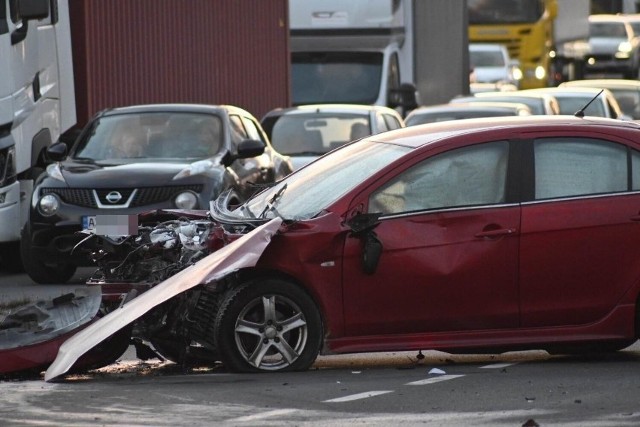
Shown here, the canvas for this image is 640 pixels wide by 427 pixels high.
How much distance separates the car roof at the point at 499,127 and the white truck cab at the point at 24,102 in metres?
6.53

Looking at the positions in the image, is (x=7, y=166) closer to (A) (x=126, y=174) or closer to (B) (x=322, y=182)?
(A) (x=126, y=174)

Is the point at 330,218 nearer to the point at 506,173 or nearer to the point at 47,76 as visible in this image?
the point at 506,173

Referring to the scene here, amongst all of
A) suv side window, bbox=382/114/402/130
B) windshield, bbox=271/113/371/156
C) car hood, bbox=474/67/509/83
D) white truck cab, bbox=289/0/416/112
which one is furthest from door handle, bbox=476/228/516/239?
car hood, bbox=474/67/509/83

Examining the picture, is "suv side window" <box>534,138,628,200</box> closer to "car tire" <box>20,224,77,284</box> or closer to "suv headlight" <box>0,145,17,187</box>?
"car tire" <box>20,224,77,284</box>

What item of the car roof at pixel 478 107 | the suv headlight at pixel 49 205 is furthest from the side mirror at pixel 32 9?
the car roof at pixel 478 107

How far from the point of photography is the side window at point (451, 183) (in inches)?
392

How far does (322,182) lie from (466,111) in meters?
11.6

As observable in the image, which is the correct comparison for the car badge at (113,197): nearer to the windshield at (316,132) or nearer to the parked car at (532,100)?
the windshield at (316,132)

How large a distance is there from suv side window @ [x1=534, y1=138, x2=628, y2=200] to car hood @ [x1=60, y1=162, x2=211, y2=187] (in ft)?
18.9

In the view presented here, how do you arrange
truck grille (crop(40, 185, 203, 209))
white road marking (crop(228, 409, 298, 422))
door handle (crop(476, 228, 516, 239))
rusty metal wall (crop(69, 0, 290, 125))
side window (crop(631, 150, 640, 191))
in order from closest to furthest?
white road marking (crop(228, 409, 298, 422)) → door handle (crop(476, 228, 516, 239)) → side window (crop(631, 150, 640, 191)) → truck grille (crop(40, 185, 203, 209)) → rusty metal wall (crop(69, 0, 290, 125))

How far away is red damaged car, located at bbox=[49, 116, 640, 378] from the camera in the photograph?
9.72m

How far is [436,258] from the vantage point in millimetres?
9844

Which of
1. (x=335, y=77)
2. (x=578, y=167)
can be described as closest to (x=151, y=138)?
(x=578, y=167)

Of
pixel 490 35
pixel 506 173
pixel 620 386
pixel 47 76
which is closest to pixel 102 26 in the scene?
pixel 47 76
